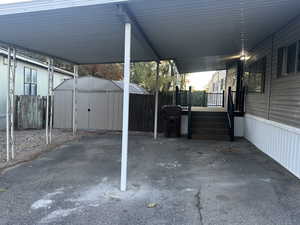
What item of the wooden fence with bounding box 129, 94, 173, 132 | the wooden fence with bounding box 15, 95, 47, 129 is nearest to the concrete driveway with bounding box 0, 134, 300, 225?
the wooden fence with bounding box 129, 94, 173, 132

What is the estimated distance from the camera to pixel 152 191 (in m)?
3.62

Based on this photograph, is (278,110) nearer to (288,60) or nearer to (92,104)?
(288,60)

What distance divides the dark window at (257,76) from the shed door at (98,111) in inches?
236

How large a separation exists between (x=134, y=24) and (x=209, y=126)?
550cm

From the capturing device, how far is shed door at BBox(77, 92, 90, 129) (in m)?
10.3

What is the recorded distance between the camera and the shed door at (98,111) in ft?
33.3

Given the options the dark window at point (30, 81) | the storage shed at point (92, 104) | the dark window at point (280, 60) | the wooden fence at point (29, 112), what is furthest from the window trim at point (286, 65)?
the dark window at point (30, 81)

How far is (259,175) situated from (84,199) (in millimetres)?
3311

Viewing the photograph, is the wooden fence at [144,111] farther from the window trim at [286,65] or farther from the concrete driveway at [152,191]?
the window trim at [286,65]

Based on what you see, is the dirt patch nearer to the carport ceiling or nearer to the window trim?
the carport ceiling

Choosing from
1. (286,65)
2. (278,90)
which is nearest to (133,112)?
(278,90)

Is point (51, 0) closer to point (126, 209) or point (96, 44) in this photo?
point (96, 44)

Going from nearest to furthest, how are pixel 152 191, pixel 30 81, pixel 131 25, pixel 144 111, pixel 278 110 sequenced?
pixel 152 191, pixel 131 25, pixel 278 110, pixel 144 111, pixel 30 81

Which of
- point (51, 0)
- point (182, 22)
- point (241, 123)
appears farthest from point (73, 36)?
point (241, 123)
